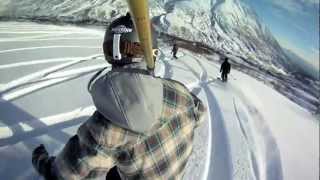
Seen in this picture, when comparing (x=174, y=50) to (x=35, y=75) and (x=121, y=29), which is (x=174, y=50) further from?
(x=121, y=29)

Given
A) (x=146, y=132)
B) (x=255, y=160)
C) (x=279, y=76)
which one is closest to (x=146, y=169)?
(x=146, y=132)

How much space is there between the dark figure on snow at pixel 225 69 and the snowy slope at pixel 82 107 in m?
0.02

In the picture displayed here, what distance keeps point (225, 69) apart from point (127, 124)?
0.80 metres

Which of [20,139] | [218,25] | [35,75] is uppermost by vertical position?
[218,25]

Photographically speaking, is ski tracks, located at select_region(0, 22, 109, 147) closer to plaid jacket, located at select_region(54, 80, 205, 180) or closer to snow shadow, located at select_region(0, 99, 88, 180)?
snow shadow, located at select_region(0, 99, 88, 180)

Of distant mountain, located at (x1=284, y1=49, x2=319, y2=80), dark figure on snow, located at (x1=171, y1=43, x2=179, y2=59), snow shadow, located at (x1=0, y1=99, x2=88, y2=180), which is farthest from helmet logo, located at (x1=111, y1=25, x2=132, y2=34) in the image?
distant mountain, located at (x1=284, y1=49, x2=319, y2=80)

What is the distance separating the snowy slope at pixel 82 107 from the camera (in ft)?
2.61

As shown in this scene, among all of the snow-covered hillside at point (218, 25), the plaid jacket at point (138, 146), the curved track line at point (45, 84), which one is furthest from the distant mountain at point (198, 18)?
the plaid jacket at point (138, 146)

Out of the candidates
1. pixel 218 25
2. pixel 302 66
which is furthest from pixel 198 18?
pixel 302 66

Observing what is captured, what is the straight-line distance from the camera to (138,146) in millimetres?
423

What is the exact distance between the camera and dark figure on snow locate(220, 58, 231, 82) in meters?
1.13

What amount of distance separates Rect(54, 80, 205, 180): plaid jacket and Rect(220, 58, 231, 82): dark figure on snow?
24.4 inches

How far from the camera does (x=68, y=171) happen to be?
1.40ft

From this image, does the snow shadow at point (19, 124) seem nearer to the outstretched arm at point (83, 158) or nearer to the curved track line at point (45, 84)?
the curved track line at point (45, 84)
